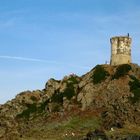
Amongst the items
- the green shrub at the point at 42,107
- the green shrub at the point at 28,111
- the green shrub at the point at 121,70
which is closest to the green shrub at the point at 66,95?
the green shrub at the point at 42,107

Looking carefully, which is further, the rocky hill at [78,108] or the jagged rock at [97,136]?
the rocky hill at [78,108]

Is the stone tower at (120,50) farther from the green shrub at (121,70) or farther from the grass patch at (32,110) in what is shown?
the grass patch at (32,110)

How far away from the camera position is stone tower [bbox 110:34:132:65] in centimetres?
12425

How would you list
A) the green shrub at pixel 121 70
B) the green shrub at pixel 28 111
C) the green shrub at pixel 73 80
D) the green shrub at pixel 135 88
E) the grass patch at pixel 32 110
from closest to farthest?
1. the green shrub at pixel 135 88
2. the green shrub at pixel 121 70
3. the grass patch at pixel 32 110
4. the green shrub at pixel 28 111
5. the green shrub at pixel 73 80

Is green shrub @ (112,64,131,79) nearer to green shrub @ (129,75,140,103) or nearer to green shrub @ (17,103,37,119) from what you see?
green shrub @ (129,75,140,103)

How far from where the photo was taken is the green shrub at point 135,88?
10775 cm

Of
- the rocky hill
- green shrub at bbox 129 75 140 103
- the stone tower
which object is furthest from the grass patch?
green shrub at bbox 129 75 140 103

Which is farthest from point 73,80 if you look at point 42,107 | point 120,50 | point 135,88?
point 135,88

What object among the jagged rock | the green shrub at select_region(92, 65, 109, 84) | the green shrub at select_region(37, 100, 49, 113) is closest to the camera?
the jagged rock

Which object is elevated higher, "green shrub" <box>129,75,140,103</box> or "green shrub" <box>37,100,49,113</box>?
"green shrub" <box>129,75,140,103</box>

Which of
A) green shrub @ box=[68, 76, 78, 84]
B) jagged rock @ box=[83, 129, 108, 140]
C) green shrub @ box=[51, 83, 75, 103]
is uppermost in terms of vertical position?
green shrub @ box=[68, 76, 78, 84]

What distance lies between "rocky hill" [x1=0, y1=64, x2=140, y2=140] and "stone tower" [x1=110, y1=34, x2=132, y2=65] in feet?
9.38

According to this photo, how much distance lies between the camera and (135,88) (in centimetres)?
11156

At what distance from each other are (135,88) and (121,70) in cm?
772
